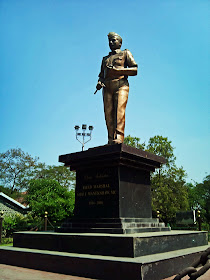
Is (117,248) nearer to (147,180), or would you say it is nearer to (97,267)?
(97,267)

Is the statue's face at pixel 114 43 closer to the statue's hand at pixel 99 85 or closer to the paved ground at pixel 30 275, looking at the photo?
the statue's hand at pixel 99 85

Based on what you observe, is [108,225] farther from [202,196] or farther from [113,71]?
[202,196]

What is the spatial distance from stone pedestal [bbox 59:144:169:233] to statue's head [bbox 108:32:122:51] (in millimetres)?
3163

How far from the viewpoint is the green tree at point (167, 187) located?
85.9 ft

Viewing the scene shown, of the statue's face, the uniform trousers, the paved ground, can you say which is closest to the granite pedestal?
the paved ground

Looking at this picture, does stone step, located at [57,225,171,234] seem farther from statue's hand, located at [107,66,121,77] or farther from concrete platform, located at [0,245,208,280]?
statue's hand, located at [107,66,121,77]

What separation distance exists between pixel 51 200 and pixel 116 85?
58.7ft

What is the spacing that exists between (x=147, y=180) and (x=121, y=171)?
3.73ft

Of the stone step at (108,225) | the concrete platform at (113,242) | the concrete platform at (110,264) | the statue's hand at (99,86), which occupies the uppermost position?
the statue's hand at (99,86)

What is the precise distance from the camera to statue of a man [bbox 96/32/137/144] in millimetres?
6996

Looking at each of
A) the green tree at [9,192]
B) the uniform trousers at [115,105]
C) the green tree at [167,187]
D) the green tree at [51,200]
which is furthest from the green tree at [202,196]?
the uniform trousers at [115,105]

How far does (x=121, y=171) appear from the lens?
19.8ft

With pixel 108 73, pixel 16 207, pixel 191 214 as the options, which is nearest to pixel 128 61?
pixel 108 73

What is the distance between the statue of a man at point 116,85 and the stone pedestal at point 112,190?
36.0 inches
